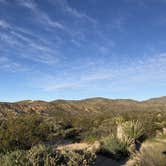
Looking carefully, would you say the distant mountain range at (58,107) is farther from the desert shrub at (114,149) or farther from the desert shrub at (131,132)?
the desert shrub at (114,149)

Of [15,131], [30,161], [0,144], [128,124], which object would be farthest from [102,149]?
[15,131]

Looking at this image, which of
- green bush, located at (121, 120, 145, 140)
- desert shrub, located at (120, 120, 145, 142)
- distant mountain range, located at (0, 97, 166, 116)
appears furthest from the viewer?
distant mountain range, located at (0, 97, 166, 116)

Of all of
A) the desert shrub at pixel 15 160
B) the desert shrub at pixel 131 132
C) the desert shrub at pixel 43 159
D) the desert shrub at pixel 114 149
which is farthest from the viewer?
the desert shrub at pixel 131 132

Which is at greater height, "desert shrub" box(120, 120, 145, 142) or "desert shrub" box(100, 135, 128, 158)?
"desert shrub" box(120, 120, 145, 142)

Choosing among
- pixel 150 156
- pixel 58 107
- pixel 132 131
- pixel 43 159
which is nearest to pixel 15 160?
pixel 43 159

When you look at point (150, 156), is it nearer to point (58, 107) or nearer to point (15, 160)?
point (15, 160)

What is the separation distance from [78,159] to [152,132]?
867 centimetres

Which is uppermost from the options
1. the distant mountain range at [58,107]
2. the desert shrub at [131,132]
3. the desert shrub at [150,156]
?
the distant mountain range at [58,107]

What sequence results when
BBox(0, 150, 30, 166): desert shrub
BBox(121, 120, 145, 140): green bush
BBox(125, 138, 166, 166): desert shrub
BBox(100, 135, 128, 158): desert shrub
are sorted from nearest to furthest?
BBox(0, 150, 30, 166): desert shrub → BBox(125, 138, 166, 166): desert shrub → BBox(100, 135, 128, 158): desert shrub → BBox(121, 120, 145, 140): green bush

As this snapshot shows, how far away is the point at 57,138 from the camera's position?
1748 cm

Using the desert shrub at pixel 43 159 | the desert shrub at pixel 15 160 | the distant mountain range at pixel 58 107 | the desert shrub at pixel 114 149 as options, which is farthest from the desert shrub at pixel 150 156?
the distant mountain range at pixel 58 107

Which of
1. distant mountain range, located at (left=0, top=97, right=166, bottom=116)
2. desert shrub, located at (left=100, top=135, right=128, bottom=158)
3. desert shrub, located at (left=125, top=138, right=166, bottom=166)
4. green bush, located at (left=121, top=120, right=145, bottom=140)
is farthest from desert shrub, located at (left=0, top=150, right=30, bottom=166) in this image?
distant mountain range, located at (left=0, top=97, right=166, bottom=116)

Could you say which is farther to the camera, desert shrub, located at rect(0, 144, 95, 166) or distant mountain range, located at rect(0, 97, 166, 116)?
distant mountain range, located at rect(0, 97, 166, 116)

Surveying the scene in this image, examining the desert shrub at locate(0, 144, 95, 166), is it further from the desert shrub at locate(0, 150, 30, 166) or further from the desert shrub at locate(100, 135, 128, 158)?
the desert shrub at locate(100, 135, 128, 158)
